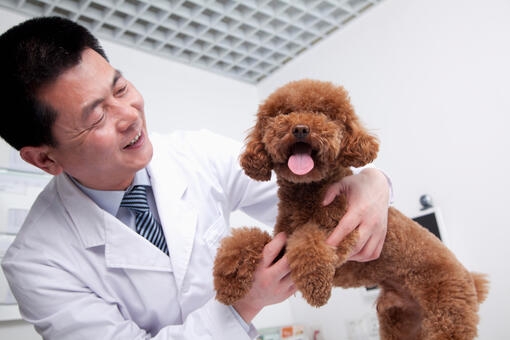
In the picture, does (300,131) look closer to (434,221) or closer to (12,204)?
(434,221)

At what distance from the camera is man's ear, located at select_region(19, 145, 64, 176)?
1.01 metres

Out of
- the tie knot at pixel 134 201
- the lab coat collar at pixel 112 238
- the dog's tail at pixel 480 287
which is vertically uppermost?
the dog's tail at pixel 480 287

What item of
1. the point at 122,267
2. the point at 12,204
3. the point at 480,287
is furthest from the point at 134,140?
the point at 12,204

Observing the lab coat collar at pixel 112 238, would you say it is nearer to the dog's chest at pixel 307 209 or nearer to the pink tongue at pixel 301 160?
the dog's chest at pixel 307 209

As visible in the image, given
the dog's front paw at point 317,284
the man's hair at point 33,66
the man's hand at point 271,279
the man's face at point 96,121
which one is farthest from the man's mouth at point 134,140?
the dog's front paw at point 317,284

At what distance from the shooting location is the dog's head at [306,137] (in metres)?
0.68

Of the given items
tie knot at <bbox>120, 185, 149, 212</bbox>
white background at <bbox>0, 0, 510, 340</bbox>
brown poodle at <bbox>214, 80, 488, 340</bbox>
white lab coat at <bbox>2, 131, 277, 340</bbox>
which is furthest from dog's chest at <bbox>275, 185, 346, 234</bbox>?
white background at <bbox>0, 0, 510, 340</bbox>

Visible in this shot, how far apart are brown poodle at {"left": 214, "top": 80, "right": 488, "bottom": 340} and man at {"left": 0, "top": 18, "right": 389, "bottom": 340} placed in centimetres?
4

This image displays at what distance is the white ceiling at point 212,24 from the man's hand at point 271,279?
1.63 metres

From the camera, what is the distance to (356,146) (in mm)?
724

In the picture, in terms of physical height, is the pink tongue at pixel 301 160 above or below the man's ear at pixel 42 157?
above

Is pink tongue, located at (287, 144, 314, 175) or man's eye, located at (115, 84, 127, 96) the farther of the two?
man's eye, located at (115, 84, 127, 96)

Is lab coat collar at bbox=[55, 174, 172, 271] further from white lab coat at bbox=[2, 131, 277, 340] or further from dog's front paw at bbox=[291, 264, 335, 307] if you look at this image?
dog's front paw at bbox=[291, 264, 335, 307]

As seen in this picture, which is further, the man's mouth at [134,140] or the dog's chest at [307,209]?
the man's mouth at [134,140]
